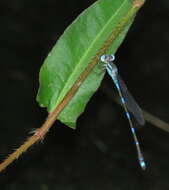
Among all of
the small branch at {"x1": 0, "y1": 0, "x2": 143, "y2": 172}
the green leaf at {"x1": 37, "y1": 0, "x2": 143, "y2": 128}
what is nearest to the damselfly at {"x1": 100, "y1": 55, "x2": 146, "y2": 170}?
the green leaf at {"x1": 37, "y1": 0, "x2": 143, "y2": 128}

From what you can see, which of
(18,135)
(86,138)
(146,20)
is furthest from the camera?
(146,20)

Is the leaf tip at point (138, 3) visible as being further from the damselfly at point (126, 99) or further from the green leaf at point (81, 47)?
the damselfly at point (126, 99)

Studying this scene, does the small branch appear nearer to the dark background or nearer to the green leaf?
the green leaf

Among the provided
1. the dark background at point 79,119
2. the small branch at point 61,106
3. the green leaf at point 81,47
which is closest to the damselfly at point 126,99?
the green leaf at point 81,47

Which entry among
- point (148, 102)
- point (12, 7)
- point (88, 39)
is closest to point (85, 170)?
point (148, 102)

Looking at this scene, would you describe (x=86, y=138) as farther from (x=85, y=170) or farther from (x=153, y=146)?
(x=153, y=146)

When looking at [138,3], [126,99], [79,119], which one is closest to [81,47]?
[138,3]
